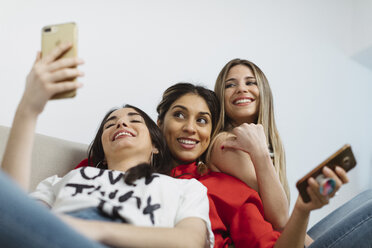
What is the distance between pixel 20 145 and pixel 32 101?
0.10m

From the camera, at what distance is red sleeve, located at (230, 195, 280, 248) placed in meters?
1.08

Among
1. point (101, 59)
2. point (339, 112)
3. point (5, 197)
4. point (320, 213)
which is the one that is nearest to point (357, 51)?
point (339, 112)

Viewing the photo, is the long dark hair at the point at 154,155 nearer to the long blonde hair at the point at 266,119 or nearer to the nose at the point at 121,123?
the nose at the point at 121,123

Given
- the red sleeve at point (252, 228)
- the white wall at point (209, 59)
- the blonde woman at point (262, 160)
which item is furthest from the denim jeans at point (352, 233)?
the white wall at point (209, 59)

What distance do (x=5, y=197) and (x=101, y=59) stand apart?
146 centimetres

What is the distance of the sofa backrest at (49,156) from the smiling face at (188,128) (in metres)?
0.37

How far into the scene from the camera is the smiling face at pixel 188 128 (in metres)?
1.44

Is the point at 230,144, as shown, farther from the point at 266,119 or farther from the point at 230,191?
the point at 266,119

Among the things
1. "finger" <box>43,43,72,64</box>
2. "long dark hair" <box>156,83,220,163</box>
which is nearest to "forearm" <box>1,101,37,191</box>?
"finger" <box>43,43,72,64</box>

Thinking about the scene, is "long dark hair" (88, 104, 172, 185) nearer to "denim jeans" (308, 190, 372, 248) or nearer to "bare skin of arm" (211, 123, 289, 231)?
"bare skin of arm" (211, 123, 289, 231)

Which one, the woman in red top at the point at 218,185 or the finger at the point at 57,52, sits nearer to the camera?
the finger at the point at 57,52

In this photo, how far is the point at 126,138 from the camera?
3.76 ft

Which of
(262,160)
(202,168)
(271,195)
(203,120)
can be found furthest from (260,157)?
(203,120)

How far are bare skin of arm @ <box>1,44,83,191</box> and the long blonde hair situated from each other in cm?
92
